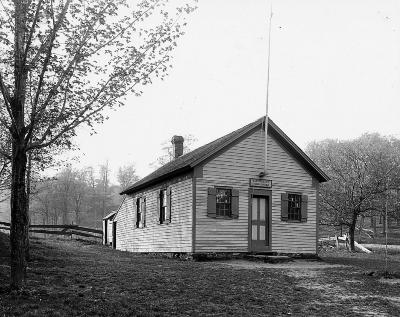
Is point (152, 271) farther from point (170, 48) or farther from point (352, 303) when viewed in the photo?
point (170, 48)

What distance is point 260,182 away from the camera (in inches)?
809

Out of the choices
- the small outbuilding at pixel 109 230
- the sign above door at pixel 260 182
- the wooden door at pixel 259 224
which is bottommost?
the small outbuilding at pixel 109 230

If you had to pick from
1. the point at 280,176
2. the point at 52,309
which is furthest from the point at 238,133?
the point at 52,309

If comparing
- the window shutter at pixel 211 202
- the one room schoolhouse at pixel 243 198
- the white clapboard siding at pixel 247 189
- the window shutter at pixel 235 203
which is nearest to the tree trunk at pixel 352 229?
the one room schoolhouse at pixel 243 198

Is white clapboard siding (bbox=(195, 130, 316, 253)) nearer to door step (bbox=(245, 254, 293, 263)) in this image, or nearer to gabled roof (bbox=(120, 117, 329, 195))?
gabled roof (bbox=(120, 117, 329, 195))

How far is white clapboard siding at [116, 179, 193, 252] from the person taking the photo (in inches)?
781

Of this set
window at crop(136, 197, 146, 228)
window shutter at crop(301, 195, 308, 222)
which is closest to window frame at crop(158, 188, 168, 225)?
window at crop(136, 197, 146, 228)

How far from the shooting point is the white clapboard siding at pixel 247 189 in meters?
19.4

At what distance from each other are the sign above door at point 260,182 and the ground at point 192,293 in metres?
6.38

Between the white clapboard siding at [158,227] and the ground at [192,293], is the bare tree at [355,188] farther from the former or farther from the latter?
the ground at [192,293]

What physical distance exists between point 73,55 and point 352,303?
309 inches

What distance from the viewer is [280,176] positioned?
2119cm

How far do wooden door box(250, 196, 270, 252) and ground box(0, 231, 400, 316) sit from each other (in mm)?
5936

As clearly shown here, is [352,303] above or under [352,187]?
under
